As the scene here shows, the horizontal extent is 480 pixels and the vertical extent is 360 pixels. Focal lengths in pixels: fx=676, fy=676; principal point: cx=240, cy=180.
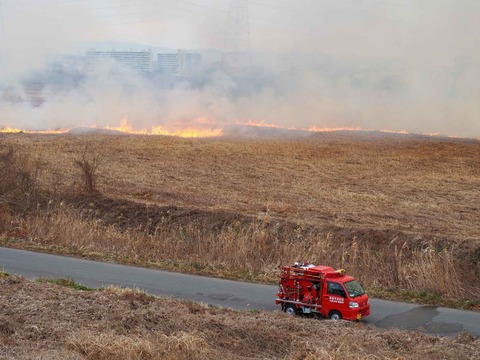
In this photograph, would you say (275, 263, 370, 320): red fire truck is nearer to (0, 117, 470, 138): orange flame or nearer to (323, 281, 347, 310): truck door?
(323, 281, 347, 310): truck door

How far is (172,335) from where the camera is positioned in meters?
10.3

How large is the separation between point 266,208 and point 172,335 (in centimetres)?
1533

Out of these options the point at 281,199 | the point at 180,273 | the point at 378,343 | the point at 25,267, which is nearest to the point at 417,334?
the point at 378,343

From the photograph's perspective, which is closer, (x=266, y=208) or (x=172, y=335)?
(x=172, y=335)

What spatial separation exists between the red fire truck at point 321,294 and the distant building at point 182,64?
137 ft

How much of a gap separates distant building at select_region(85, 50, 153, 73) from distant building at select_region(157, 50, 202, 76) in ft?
7.19

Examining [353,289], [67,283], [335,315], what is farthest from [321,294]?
[67,283]

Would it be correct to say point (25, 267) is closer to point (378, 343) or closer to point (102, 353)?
point (102, 353)

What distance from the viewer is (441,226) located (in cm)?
2272

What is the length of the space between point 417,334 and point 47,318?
6.35m

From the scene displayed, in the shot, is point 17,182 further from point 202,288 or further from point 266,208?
point 202,288

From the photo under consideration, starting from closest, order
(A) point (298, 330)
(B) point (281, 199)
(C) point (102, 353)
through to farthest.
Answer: (C) point (102, 353), (A) point (298, 330), (B) point (281, 199)

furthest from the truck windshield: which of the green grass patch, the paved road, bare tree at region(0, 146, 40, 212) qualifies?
bare tree at region(0, 146, 40, 212)

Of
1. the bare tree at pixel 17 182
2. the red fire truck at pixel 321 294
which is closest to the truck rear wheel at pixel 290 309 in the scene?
the red fire truck at pixel 321 294
